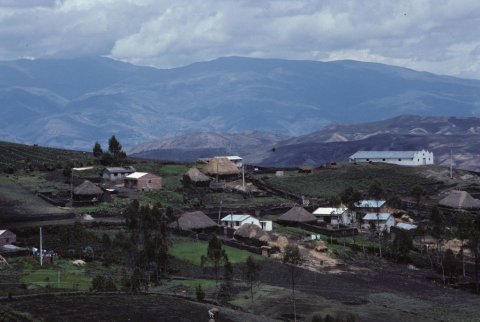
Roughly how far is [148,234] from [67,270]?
858cm

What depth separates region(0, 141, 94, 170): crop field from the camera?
9704 cm

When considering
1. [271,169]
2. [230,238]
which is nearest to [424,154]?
[271,169]

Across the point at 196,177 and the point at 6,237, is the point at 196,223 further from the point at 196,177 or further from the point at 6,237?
the point at 196,177

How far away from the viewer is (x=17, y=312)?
2389cm

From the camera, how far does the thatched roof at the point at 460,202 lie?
7831cm

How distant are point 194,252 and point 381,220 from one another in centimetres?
2670

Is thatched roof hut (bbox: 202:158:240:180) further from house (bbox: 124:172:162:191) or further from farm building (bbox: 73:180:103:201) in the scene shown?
farm building (bbox: 73:180:103:201)

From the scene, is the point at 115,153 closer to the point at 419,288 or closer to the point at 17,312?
the point at 419,288

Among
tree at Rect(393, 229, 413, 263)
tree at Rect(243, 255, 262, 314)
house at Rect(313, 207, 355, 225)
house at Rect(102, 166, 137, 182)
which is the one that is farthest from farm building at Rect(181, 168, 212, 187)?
tree at Rect(243, 255, 262, 314)

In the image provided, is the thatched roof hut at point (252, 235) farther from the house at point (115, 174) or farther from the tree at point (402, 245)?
the house at point (115, 174)

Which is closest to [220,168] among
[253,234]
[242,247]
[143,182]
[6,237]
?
[143,182]

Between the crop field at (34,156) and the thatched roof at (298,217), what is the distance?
1756 inches

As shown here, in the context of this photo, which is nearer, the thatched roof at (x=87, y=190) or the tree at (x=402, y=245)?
the tree at (x=402, y=245)

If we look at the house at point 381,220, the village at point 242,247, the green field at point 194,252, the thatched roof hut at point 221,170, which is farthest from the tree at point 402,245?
the thatched roof hut at point 221,170
